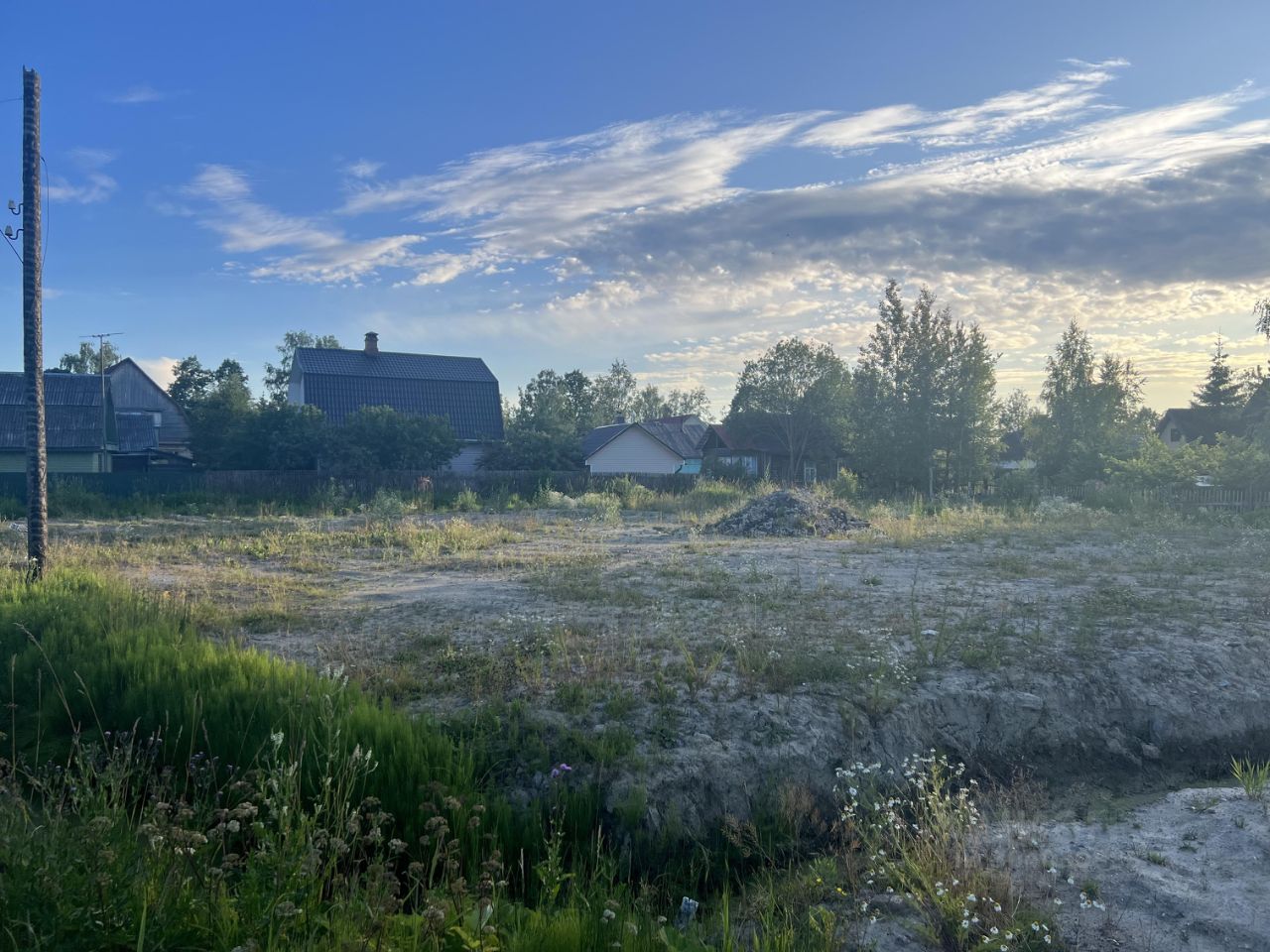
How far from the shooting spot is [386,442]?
31438 mm

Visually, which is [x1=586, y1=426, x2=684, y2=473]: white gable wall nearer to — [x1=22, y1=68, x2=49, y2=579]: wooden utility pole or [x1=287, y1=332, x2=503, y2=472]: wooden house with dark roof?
[x1=287, y1=332, x2=503, y2=472]: wooden house with dark roof

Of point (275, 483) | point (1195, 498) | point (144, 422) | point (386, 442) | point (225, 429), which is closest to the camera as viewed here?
point (1195, 498)

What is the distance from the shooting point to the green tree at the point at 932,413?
36.9 meters

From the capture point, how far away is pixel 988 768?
5.78m

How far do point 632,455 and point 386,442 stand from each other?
2324 cm

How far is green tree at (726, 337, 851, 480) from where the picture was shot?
56.2m

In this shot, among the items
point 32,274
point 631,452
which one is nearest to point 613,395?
point 631,452

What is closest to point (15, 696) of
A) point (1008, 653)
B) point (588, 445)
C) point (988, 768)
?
point (988, 768)

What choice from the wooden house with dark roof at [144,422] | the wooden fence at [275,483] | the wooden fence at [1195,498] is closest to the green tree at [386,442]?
the wooden fence at [275,483]

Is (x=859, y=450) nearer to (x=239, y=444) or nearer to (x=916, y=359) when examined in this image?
(x=916, y=359)

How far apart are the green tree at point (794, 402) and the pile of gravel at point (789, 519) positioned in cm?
3481

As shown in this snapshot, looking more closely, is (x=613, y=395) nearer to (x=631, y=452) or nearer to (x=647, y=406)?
(x=647, y=406)

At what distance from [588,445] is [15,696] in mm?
49319

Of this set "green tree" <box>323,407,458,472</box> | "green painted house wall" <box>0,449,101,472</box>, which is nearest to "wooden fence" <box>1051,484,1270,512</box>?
"green tree" <box>323,407,458,472</box>
